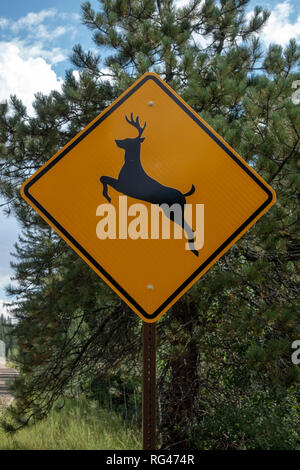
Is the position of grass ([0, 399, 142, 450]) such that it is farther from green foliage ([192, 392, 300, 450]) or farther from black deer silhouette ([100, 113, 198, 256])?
black deer silhouette ([100, 113, 198, 256])

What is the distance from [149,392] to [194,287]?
236 cm

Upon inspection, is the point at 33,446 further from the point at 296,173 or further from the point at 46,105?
the point at 296,173

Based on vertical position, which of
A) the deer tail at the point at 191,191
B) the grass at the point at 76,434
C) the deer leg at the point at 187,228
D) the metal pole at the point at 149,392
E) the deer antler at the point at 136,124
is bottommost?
the grass at the point at 76,434

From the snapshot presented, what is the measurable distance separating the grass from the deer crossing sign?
4838mm

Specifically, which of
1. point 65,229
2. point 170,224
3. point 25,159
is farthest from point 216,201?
point 25,159

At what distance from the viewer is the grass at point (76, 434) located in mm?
6656

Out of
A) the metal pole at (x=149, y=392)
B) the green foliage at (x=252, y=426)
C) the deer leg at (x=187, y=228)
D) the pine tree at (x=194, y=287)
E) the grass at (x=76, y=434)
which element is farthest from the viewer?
the grass at (x=76, y=434)

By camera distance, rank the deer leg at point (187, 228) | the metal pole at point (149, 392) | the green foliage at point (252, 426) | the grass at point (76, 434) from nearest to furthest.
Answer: the metal pole at point (149, 392) → the deer leg at point (187, 228) → the green foliage at point (252, 426) → the grass at point (76, 434)

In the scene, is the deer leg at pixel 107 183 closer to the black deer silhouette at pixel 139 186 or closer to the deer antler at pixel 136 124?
the black deer silhouette at pixel 139 186

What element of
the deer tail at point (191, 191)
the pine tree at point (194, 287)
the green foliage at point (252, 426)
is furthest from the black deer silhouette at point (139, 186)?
the green foliage at point (252, 426)

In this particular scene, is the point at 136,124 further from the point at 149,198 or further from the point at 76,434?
the point at 76,434

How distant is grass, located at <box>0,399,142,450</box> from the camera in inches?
262

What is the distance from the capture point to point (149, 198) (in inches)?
95.5

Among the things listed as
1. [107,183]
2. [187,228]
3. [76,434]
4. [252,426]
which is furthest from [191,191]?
[76,434]
